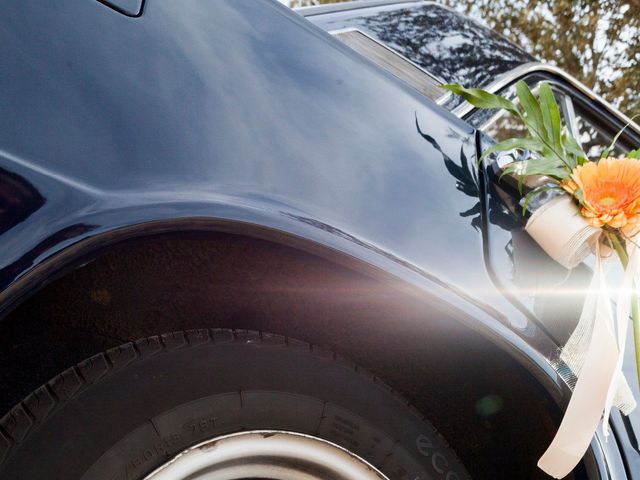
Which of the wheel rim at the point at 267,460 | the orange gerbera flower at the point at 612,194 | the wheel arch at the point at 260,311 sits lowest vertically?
the wheel rim at the point at 267,460

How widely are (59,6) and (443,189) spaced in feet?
2.40

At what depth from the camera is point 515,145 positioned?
135 centimetres

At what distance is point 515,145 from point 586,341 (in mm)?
424

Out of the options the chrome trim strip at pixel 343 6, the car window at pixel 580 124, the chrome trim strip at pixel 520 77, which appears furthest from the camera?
the car window at pixel 580 124

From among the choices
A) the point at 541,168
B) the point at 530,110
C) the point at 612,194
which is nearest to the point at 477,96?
the point at 530,110

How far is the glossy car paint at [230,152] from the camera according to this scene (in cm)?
90

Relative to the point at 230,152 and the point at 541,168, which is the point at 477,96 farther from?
the point at 230,152

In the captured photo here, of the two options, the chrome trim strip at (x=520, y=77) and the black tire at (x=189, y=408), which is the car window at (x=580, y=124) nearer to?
the chrome trim strip at (x=520, y=77)

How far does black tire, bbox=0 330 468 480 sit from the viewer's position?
103 centimetres

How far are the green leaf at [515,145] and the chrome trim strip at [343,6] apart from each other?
0.78m

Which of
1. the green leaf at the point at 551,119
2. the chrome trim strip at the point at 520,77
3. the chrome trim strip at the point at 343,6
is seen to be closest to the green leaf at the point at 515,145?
the green leaf at the point at 551,119

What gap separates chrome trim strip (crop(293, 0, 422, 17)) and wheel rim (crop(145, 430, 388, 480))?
1.21 metres

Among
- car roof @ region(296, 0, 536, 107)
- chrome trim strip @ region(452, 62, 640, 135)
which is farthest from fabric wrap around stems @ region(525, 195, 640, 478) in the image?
car roof @ region(296, 0, 536, 107)

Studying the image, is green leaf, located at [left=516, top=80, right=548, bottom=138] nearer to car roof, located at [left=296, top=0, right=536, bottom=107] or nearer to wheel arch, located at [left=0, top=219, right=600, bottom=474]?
car roof, located at [left=296, top=0, right=536, bottom=107]
